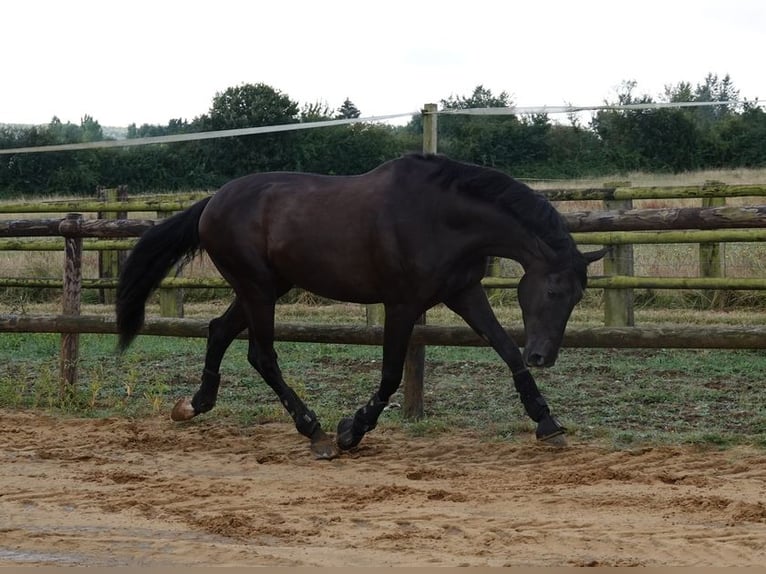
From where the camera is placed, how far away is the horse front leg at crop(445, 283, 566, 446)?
5.44 metres

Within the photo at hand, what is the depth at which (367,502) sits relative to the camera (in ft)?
14.1

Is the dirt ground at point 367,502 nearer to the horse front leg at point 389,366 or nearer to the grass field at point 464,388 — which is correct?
the horse front leg at point 389,366

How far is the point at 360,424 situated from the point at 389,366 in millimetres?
353

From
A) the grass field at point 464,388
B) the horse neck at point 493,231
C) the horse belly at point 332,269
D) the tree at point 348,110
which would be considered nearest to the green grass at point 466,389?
the grass field at point 464,388

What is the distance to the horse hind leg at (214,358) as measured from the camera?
244 inches

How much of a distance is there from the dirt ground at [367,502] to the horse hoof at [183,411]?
0.13 meters

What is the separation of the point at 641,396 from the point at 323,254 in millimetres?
2560

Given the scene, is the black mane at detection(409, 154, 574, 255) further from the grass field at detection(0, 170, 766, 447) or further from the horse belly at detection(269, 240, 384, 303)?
the grass field at detection(0, 170, 766, 447)

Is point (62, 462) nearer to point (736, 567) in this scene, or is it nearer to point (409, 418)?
point (409, 418)

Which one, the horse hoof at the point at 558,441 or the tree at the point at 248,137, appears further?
the tree at the point at 248,137

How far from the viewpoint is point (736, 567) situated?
3.13 m

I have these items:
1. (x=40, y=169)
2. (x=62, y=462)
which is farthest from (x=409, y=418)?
(x=40, y=169)

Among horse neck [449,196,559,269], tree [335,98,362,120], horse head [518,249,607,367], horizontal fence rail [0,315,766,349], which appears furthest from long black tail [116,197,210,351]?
tree [335,98,362,120]

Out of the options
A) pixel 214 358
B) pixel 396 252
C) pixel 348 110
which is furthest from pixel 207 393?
pixel 348 110
